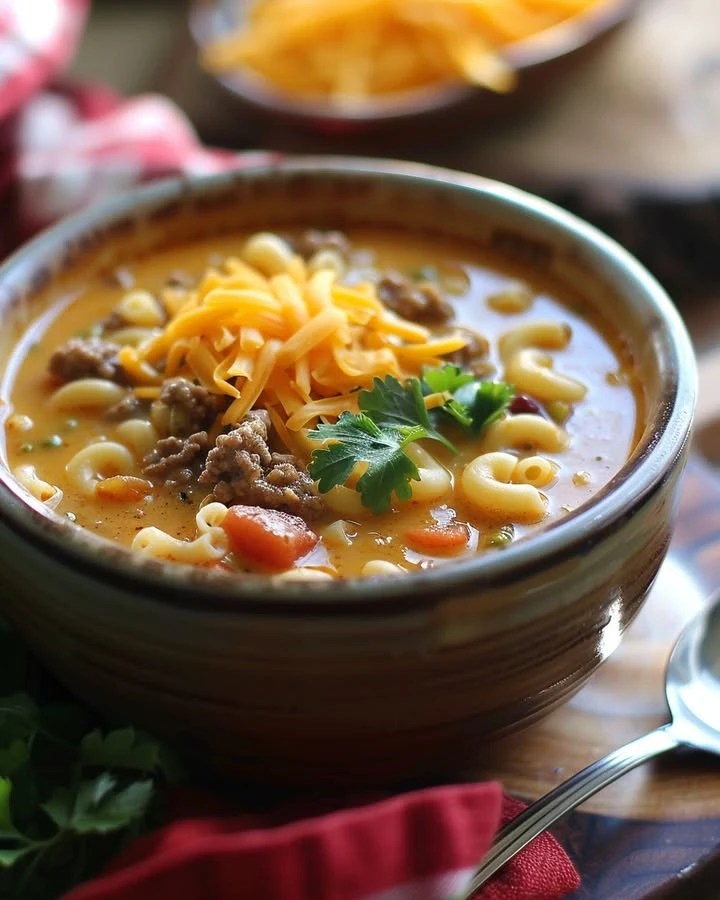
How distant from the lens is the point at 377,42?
4.36 metres

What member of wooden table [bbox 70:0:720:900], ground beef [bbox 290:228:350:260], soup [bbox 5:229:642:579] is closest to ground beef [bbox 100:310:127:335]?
soup [bbox 5:229:642:579]

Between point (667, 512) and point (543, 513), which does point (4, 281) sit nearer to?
point (543, 513)

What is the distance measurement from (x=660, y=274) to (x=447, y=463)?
5.90 feet

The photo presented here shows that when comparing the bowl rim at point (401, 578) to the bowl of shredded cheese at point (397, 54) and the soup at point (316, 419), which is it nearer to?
the soup at point (316, 419)

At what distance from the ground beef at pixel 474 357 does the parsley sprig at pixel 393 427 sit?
12cm

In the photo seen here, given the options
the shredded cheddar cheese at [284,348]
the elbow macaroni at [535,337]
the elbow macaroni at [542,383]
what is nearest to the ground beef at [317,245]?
the shredded cheddar cheese at [284,348]

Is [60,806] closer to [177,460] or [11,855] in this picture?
[11,855]

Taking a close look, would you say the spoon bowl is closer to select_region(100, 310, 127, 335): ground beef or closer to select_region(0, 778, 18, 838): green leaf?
select_region(0, 778, 18, 838): green leaf

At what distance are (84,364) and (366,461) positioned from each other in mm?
699

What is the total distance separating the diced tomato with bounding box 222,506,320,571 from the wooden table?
54 cm

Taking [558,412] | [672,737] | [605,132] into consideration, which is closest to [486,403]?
[558,412]

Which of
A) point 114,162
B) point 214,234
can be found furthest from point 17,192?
point 214,234

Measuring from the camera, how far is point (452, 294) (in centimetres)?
279

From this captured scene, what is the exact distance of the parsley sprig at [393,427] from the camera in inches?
82.6
